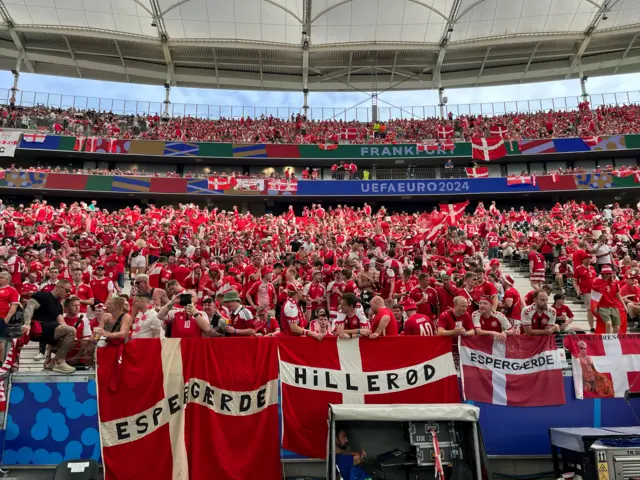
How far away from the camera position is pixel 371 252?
524 inches

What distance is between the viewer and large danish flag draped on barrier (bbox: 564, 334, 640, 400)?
6570 mm

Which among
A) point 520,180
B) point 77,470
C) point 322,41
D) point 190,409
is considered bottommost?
point 77,470

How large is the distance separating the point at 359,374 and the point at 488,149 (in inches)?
1335

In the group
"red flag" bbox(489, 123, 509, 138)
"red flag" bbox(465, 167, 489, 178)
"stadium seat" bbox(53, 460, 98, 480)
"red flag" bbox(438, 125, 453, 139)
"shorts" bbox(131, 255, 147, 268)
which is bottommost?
"stadium seat" bbox(53, 460, 98, 480)

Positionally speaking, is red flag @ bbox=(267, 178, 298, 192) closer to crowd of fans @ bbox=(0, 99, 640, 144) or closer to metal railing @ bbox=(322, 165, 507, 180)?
metal railing @ bbox=(322, 165, 507, 180)

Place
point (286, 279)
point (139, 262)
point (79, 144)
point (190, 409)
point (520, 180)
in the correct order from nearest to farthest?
point (190, 409), point (286, 279), point (139, 262), point (520, 180), point (79, 144)

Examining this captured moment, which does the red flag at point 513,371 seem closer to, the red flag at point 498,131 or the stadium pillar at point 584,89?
the red flag at point 498,131

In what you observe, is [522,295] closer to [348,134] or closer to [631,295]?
[631,295]

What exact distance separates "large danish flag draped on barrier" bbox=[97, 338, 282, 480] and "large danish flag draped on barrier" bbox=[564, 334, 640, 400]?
448 centimetres

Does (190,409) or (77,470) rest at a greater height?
(190,409)

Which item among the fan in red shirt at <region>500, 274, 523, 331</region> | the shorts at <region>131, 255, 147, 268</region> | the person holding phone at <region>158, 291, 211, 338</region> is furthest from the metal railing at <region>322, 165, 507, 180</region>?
the person holding phone at <region>158, 291, 211, 338</region>

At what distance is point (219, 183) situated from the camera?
3497 centimetres

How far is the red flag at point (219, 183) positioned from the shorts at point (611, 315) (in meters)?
29.3

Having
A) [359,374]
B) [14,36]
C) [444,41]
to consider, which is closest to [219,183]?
[14,36]
